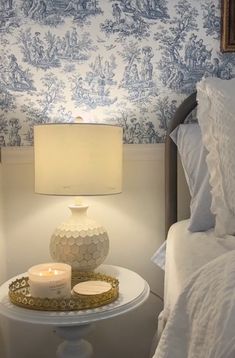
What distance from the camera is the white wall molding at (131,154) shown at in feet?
5.30

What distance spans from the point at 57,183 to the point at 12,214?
441 mm

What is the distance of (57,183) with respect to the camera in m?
1.30

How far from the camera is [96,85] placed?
1.63 meters

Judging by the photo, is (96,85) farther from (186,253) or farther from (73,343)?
(73,343)

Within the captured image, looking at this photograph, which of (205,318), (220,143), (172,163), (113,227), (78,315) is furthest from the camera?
(113,227)

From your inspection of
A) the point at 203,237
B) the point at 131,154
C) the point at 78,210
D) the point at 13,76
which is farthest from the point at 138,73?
the point at 203,237

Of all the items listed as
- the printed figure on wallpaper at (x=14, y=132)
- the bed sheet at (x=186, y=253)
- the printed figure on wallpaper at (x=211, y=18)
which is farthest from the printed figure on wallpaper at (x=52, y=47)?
the bed sheet at (x=186, y=253)

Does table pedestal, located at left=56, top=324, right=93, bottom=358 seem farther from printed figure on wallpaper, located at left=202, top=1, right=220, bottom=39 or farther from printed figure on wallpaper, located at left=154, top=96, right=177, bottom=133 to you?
printed figure on wallpaper, located at left=202, top=1, right=220, bottom=39

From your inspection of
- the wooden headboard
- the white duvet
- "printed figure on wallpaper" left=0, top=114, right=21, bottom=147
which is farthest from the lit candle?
"printed figure on wallpaper" left=0, top=114, right=21, bottom=147

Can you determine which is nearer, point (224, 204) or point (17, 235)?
point (224, 204)

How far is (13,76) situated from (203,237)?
3.22ft

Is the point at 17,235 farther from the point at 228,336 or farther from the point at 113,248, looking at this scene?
the point at 228,336

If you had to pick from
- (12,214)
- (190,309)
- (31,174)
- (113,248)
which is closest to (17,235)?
(12,214)

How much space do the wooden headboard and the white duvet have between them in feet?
2.43
